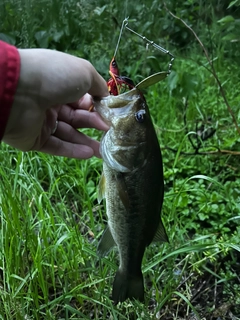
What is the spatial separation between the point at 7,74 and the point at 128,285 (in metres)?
0.69

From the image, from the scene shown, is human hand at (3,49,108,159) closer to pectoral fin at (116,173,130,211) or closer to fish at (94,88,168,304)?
fish at (94,88,168,304)

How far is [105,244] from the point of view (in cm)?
129

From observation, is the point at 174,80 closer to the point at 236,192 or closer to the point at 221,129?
the point at 221,129

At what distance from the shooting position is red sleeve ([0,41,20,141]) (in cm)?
100

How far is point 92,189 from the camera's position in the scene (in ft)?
6.93

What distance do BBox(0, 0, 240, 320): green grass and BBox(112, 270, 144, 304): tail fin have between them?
0.54 ft

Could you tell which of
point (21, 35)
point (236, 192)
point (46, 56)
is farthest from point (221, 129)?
point (46, 56)

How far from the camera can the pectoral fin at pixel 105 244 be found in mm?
1291

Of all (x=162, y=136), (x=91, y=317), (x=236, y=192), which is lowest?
(x=91, y=317)

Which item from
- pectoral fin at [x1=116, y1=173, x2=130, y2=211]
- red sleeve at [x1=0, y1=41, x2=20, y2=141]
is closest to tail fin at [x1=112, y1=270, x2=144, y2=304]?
pectoral fin at [x1=116, y1=173, x2=130, y2=211]

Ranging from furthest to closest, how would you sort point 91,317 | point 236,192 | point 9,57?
point 236,192 < point 91,317 < point 9,57

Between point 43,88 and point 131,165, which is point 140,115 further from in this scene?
point 43,88

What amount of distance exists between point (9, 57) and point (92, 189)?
3.86 ft

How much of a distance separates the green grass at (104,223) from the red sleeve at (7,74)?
59cm
